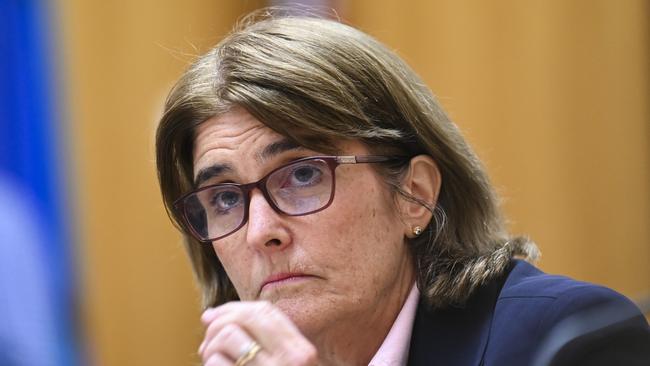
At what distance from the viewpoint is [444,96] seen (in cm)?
345

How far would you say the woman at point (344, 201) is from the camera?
1.80m

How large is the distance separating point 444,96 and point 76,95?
1396mm

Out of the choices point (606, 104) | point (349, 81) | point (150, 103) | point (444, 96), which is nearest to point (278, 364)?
point (349, 81)

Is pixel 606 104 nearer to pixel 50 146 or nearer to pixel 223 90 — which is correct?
pixel 223 90

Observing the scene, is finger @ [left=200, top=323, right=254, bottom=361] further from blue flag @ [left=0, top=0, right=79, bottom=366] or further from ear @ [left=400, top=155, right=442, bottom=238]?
blue flag @ [left=0, top=0, right=79, bottom=366]

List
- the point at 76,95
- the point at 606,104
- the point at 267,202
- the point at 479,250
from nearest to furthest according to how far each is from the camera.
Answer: the point at 267,202, the point at 479,250, the point at 606,104, the point at 76,95

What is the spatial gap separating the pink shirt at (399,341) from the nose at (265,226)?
0.30m

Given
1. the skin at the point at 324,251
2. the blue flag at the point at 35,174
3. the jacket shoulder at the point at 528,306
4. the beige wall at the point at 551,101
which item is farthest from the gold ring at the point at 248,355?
the beige wall at the point at 551,101

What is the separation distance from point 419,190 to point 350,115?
25 cm

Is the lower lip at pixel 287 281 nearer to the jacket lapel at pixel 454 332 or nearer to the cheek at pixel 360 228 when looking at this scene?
the cheek at pixel 360 228

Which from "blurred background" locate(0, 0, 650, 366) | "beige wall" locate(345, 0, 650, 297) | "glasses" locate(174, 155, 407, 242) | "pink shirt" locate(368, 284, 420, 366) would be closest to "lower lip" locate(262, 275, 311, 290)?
"glasses" locate(174, 155, 407, 242)

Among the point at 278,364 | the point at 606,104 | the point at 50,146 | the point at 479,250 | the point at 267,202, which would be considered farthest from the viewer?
the point at 50,146

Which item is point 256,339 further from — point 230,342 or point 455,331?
point 455,331

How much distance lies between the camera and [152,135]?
3.49m
